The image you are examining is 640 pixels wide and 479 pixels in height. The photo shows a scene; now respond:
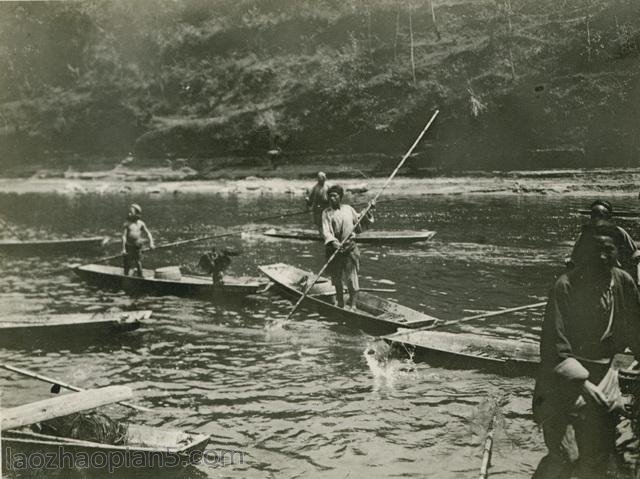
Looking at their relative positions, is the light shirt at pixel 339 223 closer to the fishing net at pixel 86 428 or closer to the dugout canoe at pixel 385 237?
the fishing net at pixel 86 428

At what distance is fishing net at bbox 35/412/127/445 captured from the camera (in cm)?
719

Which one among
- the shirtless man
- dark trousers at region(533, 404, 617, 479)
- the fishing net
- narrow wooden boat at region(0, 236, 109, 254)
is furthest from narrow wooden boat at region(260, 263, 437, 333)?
narrow wooden boat at region(0, 236, 109, 254)

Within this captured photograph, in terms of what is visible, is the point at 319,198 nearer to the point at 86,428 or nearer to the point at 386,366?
the point at 386,366

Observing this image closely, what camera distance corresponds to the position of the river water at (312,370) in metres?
7.81

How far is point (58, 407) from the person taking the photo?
6586 millimetres

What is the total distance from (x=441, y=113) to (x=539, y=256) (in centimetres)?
2363

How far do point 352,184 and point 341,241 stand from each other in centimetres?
2708

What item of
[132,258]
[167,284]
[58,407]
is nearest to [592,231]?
[58,407]

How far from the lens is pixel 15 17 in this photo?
199 ft

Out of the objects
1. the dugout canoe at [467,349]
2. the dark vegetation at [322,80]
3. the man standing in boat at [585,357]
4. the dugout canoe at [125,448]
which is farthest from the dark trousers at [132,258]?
the dark vegetation at [322,80]

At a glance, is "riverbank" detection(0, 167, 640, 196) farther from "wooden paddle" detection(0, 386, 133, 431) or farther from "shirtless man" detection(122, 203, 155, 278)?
"wooden paddle" detection(0, 386, 133, 431)

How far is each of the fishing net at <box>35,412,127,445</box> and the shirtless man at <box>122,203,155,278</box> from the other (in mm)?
8979

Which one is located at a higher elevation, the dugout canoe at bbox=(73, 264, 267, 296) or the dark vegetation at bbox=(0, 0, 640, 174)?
the dark vegetation at bbox=(0, 0, 640, 174)

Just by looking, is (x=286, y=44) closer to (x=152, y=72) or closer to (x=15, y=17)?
(x=152, y=72)
